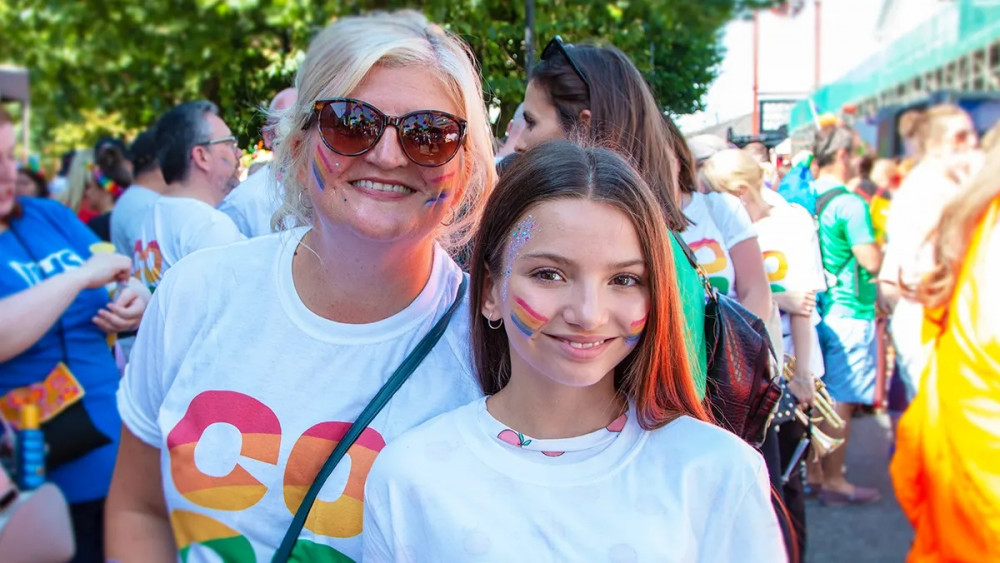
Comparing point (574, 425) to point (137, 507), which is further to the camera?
point (137, 507)

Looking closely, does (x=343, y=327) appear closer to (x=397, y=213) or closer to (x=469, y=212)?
(x=397, y=213)

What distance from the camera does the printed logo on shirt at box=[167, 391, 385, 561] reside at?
1608mm

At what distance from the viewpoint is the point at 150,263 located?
12.5ft

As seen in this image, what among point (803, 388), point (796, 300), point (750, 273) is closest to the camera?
point (750, 273)

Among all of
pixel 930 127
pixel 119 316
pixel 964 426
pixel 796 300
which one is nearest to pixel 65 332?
pixel 119 316

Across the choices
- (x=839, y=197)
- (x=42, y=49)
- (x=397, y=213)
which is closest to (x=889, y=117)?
(x=839, y=197)

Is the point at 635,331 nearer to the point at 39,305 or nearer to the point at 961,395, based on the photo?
the point at 961,395

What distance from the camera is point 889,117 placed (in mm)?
9984

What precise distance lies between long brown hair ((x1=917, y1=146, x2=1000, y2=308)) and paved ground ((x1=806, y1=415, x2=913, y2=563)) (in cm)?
227

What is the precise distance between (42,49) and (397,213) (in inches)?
502

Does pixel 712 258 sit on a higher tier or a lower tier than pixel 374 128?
lower

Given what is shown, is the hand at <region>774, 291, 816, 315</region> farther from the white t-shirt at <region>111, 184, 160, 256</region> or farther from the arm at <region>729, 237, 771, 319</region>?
the white t-shirt at <region>111, 184, 160, 256</region>

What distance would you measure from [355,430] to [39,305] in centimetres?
135

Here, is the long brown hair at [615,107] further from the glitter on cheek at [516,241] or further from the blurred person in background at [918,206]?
A: the blurred person in background at [918,206]
